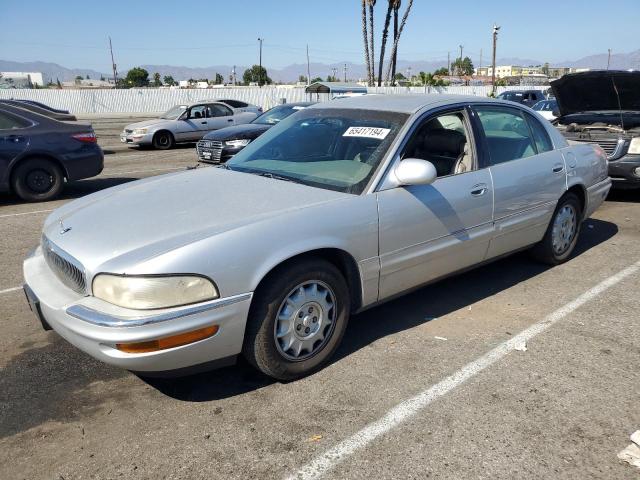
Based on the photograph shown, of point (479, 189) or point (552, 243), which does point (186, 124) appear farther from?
point (479, 189)

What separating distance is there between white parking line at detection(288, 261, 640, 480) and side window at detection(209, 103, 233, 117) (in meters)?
14.7

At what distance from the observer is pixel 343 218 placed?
3166 mm

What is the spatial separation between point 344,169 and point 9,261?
3813mm

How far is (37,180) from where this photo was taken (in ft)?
27.7

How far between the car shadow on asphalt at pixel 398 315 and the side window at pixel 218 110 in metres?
13.3

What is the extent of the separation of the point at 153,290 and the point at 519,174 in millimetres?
3045

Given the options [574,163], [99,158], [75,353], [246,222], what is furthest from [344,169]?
[99,158]

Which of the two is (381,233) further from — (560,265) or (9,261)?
(9,261)

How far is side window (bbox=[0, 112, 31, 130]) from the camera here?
8.09 meters

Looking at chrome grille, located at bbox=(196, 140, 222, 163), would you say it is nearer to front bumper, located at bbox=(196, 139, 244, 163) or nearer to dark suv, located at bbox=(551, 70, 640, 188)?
front bumper, located at bbox=(196, 139, 244, 163)

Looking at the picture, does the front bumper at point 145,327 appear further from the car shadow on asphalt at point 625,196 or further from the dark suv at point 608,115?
the car shadow on asphalt at point 625,196

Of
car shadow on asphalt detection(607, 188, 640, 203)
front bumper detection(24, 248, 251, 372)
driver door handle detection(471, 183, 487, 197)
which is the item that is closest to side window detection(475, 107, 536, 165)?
driver door handle detection(471, 183, 487, 197)

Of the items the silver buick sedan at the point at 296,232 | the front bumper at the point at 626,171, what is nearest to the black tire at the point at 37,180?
the silver buick sedan at the point at 296,232

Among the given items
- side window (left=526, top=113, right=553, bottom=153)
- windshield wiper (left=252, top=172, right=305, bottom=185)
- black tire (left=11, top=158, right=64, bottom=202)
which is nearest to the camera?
windshield wiper (left=252, top=172, right=305, bottom=185)
